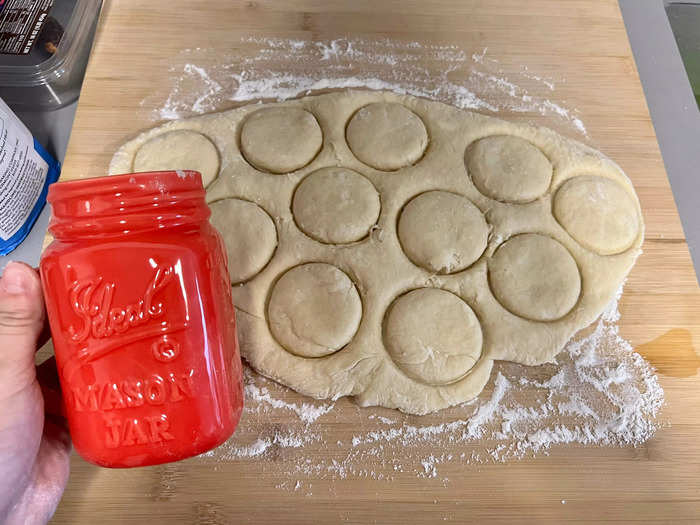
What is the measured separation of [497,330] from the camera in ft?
3.29

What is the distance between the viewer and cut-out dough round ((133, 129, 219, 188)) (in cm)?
108

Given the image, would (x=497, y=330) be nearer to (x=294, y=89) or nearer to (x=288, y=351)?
(x=288, y=351)

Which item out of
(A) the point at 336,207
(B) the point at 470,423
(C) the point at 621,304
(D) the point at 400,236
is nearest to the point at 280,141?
(A) the point at 336,207

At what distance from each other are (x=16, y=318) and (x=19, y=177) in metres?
0.49

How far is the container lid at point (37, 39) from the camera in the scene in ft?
4.04

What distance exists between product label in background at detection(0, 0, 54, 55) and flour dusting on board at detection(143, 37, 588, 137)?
370 millimetres

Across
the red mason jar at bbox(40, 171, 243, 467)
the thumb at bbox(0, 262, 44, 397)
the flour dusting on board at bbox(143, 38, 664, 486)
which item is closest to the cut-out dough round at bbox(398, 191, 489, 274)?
the flour dusting on board at bbox(143, 38, 664, 486)

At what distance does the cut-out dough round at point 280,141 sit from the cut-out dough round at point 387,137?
0.09m

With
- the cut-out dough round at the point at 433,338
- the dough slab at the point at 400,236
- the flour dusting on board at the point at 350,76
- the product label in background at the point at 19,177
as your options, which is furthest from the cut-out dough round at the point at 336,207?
the product label in background at the point at 19,177

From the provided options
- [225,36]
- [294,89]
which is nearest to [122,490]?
[294,89]

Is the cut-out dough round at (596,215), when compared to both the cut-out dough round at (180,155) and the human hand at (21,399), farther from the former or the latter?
the human hand at (21,399)

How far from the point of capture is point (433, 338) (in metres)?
0.97

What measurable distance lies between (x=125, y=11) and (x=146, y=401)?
1.09 m

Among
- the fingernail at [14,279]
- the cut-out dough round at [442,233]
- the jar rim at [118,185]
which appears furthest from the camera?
the cut-out dough round at [442,233]
